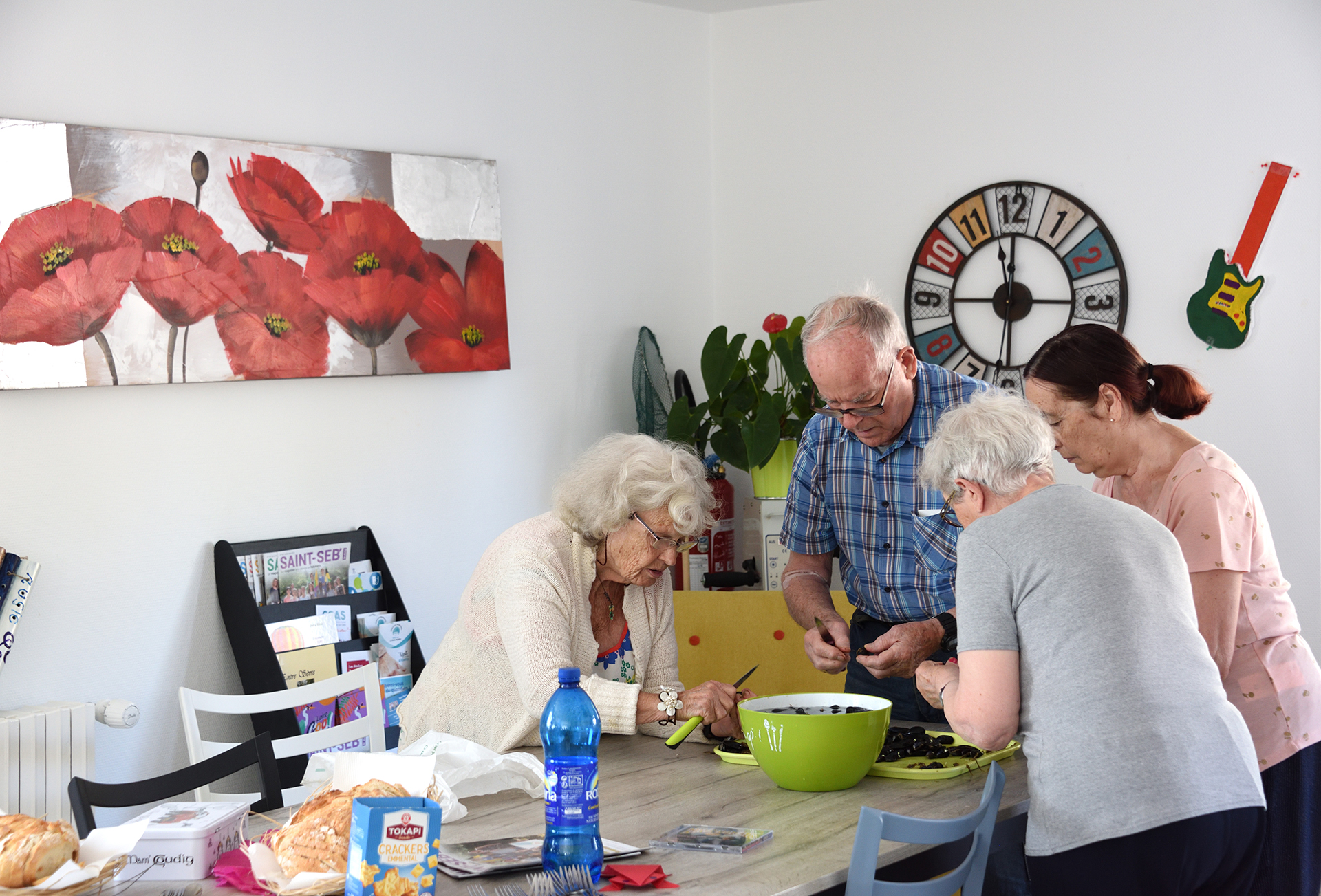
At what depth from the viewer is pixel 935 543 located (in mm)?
2646

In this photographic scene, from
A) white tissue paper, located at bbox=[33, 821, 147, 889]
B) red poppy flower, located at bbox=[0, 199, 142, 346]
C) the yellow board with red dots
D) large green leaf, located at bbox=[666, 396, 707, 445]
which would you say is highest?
red poppy flower, located at bbox=[0, 199, 142, 346]

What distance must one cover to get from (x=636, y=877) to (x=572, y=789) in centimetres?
15

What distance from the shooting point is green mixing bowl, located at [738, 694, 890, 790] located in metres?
2.00

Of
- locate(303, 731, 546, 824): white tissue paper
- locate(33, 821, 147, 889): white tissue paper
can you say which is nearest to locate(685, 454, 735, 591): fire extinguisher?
locate(303, 731, 546, 824): white tissue paper

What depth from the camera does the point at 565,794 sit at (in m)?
1.61

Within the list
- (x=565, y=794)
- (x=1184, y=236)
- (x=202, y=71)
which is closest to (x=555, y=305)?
(x=202, y=71)

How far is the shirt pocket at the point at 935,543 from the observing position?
2627mm

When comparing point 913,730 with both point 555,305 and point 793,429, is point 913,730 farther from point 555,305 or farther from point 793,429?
point 555,305

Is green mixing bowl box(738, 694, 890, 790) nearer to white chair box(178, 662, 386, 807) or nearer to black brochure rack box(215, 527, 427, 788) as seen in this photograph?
white chair box(178, 662, 386, 807)

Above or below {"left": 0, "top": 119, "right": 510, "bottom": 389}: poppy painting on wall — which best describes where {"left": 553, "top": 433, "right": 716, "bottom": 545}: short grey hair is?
below

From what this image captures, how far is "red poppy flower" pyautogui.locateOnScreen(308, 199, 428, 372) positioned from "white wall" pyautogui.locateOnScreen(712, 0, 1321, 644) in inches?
57.6

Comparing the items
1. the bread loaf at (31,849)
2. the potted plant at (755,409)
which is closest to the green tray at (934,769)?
the bread loaf at (31,849)

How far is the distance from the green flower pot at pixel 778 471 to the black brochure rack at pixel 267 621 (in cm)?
130

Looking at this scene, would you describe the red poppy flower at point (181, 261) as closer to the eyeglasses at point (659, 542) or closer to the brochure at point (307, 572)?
the brochure at point (307, 572)
